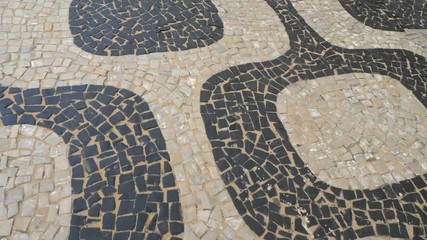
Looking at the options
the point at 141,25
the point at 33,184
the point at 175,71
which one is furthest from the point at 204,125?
the point at 141,25

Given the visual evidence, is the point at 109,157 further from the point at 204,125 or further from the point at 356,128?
the point at 356,128

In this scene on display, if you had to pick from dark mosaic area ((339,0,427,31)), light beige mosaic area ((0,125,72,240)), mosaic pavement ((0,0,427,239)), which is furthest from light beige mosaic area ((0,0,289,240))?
dark mosaic area ((339,0,427,31))

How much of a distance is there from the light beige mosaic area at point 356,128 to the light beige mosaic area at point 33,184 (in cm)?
269

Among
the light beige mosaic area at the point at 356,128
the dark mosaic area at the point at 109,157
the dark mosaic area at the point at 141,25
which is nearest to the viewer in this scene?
Answer: the dark mosaic area at the point at 109,157

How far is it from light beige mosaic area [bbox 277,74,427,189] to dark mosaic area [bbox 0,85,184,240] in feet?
5.66

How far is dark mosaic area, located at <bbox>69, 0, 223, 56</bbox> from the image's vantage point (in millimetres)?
5215

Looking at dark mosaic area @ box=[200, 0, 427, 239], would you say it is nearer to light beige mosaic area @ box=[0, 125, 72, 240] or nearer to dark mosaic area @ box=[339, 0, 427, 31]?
light beige mosaic area @ box=[0, 125, 72, 240]

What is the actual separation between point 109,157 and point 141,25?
2446 millimetres

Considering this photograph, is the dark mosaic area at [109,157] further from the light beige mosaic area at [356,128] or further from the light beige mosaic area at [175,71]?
the light beige mosaic area at [356,128]

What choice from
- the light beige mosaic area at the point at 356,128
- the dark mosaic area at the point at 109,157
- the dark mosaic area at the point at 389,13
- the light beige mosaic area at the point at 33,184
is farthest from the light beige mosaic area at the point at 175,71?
the dark mosaic area at the point at 389,13

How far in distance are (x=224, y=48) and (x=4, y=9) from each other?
3.37 meters

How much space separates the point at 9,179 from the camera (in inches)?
144

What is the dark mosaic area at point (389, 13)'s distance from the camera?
6660mm

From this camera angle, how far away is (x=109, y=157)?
157 inches
